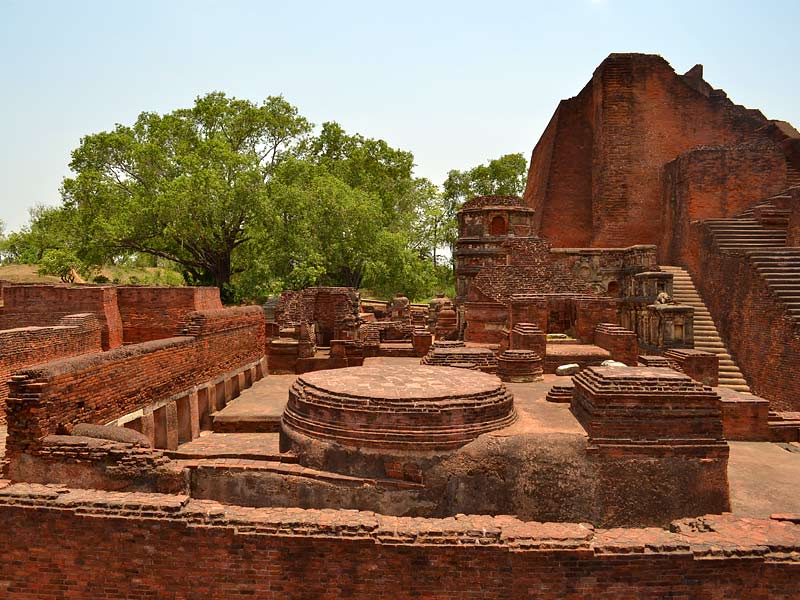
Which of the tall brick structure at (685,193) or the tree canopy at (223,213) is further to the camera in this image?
the tree canopy at (223,213)

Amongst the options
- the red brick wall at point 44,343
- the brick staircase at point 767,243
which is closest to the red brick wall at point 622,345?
the brick staircase at point 767,243

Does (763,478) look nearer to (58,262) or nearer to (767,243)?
(767,243)

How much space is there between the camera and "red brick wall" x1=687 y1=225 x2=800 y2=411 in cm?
1144

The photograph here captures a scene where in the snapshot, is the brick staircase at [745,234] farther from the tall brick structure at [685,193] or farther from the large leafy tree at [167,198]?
the large leafy tree at [167,198]

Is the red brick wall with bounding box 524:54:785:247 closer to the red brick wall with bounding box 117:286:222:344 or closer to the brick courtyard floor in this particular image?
the brick courtyard floor

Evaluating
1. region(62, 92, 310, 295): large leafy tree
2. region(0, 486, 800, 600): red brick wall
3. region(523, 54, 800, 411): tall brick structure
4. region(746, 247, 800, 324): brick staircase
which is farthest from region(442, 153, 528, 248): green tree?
region(0, 486, 800, 600): red brick wall

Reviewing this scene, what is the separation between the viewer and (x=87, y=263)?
2172 centimetres

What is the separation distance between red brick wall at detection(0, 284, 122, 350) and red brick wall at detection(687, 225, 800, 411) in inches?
567

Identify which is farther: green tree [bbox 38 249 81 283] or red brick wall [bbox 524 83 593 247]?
red brick wall [bbox 524 83 593 247]

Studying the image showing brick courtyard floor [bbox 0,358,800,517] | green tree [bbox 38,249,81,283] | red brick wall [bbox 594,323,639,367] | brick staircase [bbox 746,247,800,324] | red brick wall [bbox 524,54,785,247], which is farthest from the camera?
red brick wall [bbox 524,54,785,247]

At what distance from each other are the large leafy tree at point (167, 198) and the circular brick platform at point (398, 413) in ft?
52.3

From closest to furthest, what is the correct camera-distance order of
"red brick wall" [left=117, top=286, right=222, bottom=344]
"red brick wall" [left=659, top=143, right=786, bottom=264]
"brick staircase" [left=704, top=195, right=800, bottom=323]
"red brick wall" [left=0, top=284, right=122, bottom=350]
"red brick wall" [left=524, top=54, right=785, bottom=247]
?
"red brick wall" [left=0, top=284, right=122, bottom=350], "brick staircase" [left=704, top=195, right=800, bottom=323], "red brick wall" [left=117, top=286, right=222, bottom=344], "red brick wall" [left=659, top=143, right=786, bottom=264], "red brick wall" [left=524, top=54, right=785, bottom=247]

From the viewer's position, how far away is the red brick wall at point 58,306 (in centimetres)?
1221

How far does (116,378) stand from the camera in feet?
23.0
